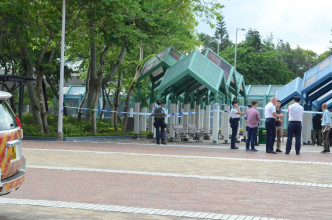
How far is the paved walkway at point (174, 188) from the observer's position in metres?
7.98

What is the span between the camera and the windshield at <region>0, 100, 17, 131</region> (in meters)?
6.88

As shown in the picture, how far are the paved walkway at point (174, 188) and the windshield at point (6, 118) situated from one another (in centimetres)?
121

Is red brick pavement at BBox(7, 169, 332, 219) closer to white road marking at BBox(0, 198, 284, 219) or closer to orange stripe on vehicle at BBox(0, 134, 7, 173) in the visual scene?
white road marking at BBox(0, 198, 284, 219)

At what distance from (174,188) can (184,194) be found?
0.68 m

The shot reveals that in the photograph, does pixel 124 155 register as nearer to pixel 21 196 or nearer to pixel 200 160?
pixel 200 160

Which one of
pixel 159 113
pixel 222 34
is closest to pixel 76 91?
pixel 159 113

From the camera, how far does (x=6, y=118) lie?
7020 millimetres

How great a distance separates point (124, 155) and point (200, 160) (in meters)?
2.40

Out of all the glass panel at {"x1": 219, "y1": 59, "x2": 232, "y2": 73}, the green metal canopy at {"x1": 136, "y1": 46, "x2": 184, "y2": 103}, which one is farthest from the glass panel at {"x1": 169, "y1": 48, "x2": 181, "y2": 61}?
the glass panel at {"x1": 219, "y1": 59, "x2": 232, "y2": 73}

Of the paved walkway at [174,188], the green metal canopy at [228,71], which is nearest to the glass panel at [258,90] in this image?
the green metal canopy at [228,71]

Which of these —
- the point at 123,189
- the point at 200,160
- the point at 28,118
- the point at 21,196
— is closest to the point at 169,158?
the point at 200,160

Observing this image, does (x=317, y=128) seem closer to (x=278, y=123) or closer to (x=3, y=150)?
(x=278, y=123)

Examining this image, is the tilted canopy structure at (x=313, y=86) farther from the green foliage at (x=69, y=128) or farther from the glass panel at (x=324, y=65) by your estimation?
the green foliage at (x=69, y=128)

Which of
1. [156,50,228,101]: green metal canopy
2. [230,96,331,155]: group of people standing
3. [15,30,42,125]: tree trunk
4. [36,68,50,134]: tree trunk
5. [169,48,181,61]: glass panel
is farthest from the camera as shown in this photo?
[169,48,181,61]: glass panel
